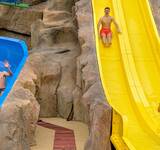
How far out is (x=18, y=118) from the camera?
6.55 meters

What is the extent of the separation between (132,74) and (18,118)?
2855mm

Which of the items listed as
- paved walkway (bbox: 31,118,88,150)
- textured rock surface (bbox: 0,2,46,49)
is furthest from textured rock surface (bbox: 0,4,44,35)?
paved walkway (bbox: 31,118,88,150)

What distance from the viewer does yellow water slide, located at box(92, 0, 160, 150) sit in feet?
20.5

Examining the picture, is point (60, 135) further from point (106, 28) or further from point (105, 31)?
point (106, 28)

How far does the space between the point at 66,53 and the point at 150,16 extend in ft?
7.30

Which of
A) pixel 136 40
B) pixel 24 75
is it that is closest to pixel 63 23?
pixel 136 40

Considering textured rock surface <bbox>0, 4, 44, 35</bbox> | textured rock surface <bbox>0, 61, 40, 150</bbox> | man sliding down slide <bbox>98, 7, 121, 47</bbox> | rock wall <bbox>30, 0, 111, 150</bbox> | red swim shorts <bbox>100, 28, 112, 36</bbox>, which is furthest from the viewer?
textured rock surface <bbox>0, 4, 44, 35</bbox>

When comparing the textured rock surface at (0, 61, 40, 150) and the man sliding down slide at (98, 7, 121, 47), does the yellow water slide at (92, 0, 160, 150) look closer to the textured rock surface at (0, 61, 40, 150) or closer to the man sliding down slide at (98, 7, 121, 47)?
the man sliding down slide at (98, 7, 121, 47)

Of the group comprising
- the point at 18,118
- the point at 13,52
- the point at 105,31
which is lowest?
the point at 18,118

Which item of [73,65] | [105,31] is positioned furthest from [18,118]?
[105,31]

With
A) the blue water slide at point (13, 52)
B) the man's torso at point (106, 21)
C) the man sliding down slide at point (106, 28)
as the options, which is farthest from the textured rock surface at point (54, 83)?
the man's torso at point (106, 21)

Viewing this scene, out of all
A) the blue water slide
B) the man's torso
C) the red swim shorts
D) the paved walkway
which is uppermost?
the man's torso

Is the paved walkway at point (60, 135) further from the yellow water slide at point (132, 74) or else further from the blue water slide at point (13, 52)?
the blue water slide at point (13, 52)

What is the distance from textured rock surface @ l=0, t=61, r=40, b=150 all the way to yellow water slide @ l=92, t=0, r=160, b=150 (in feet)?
4.49
